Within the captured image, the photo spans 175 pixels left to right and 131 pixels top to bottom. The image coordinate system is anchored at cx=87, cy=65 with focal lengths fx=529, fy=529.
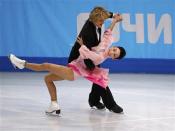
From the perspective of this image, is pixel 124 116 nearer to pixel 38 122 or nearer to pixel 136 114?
pixel 136 114

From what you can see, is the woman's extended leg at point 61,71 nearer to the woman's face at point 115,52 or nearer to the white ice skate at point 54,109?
the white ice skate at point 54,109

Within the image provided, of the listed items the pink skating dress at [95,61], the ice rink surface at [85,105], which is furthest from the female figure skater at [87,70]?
the ice rink surface at [85,105]

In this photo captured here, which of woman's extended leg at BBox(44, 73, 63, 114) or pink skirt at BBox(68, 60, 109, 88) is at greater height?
pink skirt at BBox(68, 60, 109, 88)

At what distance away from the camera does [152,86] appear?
8.12 m

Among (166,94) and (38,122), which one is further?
(166,94)

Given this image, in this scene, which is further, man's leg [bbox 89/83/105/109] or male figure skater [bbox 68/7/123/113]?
man's leg [bbox 89/83/105/109]

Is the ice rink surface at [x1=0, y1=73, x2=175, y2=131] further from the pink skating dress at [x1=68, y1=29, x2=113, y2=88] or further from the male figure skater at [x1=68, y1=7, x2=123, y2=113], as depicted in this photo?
the pink skating dress at [x1=68, y1=29, x2=113, y2=88]

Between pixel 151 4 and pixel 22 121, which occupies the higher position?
pixel 151 4

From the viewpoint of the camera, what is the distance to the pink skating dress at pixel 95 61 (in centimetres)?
566

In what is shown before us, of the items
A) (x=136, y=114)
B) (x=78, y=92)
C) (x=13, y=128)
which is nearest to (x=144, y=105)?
(x=136, y=114)

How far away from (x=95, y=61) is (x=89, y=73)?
166 mm

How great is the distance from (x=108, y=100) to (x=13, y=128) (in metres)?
1.31

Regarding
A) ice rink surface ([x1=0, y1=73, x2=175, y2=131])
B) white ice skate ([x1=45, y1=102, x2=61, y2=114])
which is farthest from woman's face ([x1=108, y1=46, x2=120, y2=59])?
white ice skate ([x1=45, y1=102, x2=61, y2=114])

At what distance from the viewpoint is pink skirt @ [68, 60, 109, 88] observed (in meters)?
5.77
